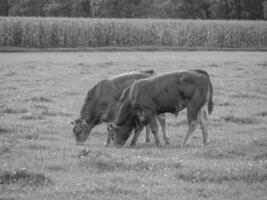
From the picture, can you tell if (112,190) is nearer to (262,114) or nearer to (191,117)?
(191,117)

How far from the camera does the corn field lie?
168 feet

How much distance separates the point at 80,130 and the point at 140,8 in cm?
7047

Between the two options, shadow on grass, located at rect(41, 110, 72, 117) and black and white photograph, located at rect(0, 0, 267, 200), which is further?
shadow on grass, located at rect(41, 110, 72, 117)

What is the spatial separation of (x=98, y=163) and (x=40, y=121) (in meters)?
5.95

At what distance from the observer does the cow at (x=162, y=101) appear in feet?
41.8

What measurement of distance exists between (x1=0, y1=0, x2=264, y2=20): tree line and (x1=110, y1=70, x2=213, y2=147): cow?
69132 millimetres

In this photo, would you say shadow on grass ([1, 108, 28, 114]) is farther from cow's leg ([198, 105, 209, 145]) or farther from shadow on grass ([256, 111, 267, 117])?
shadow on grass ([256, 111, 267, 117])

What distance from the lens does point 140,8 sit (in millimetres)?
82500

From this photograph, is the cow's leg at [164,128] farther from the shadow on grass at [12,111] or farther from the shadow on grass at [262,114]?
the shadow on grass at [12,111]

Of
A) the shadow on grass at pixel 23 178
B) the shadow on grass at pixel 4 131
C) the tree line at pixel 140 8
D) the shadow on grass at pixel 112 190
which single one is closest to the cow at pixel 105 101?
the shadow on grass at pixel 4 131

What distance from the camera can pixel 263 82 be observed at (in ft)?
77.6

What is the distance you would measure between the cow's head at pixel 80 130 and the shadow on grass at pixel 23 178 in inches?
170

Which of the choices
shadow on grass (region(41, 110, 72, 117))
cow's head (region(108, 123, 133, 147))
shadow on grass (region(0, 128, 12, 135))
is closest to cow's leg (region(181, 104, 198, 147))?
cow's head (region(108, 123, 133, 147))

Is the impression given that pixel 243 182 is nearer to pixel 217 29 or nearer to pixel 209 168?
pixel 209 168
